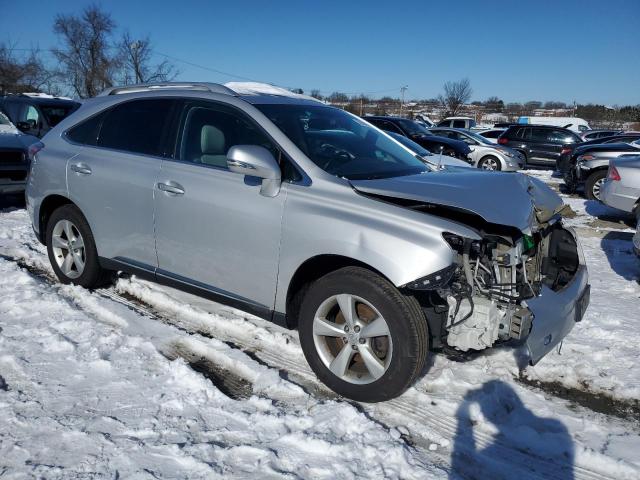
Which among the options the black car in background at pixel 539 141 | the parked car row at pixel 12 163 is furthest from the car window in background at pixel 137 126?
the black car in background at pixel 539 141

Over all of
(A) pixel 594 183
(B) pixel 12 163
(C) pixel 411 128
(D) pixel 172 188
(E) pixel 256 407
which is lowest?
(E) pixel 256 407

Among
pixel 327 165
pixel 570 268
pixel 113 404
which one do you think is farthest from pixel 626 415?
pixel 113 404

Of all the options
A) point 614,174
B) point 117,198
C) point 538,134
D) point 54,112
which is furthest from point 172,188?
point 538,134

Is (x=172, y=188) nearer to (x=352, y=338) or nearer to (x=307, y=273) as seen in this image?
(x=307, y=273)

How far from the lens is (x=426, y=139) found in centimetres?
1420

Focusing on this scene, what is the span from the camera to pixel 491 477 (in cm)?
260

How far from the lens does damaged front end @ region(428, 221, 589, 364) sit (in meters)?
2.91

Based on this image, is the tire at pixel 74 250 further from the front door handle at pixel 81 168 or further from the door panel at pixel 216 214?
the door panel at pixel 216 214

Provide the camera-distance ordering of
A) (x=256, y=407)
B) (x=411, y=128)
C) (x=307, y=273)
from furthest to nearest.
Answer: (x=411, y=128) → (x=307, y=273) → (x=256, y=407)

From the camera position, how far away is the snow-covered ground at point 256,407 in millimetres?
2607

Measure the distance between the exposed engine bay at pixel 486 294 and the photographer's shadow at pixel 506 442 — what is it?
473mm

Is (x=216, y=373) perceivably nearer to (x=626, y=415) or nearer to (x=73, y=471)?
(x=73, y=471)

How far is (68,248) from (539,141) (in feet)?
54.8

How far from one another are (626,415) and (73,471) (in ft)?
10.2
